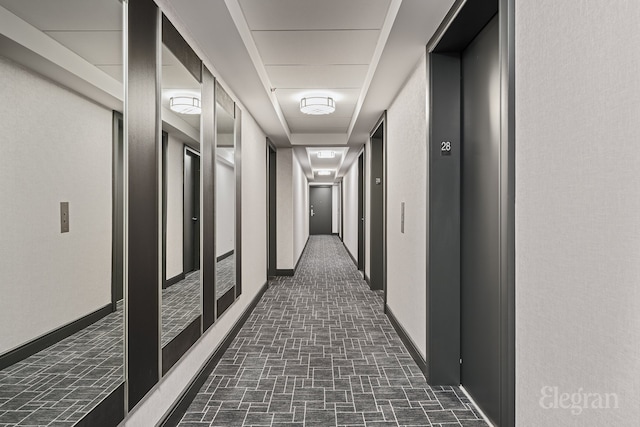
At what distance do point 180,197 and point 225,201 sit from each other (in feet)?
3.38

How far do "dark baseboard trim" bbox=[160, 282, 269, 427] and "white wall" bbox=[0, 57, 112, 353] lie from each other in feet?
3.02

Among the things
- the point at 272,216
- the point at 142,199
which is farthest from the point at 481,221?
the point at 272,216

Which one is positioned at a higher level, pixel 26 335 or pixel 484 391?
pixel 26 335

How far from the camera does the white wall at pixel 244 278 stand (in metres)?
1.83

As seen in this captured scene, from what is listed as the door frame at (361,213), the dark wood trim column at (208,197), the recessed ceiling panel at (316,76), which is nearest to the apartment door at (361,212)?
the door frame at (361,213)

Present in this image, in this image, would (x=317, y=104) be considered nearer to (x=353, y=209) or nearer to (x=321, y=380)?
(x=321, y=380)

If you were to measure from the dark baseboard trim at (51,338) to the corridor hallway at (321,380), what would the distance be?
1.00 meters
